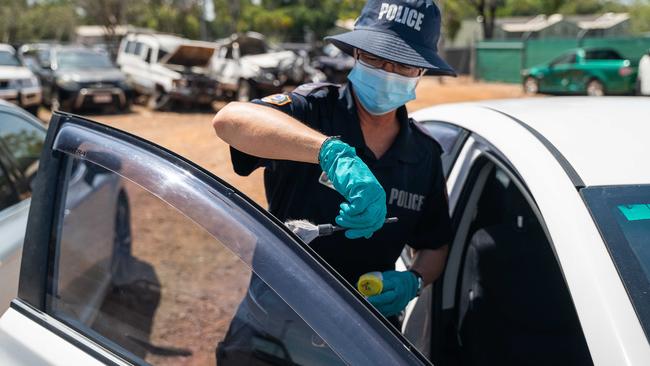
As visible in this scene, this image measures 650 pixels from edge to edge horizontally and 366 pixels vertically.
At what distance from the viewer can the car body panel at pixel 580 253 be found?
1.17m

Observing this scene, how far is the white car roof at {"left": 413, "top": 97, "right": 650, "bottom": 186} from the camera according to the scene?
57.9 inches

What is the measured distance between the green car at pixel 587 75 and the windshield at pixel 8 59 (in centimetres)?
1437

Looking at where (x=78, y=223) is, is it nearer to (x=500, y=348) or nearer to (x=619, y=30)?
(x=500, y=348)

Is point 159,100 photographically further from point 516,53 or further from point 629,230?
point 629,230

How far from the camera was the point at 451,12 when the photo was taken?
111ft

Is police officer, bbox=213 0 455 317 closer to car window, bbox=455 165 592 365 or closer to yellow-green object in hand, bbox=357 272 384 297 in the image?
yellow-green object in hand, bbox=357 272 384 297

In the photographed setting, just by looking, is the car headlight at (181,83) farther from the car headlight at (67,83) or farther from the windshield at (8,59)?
the windshield at (8,59)

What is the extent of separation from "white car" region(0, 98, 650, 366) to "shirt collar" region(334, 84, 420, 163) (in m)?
0.26

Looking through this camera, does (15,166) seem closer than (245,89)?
Yes

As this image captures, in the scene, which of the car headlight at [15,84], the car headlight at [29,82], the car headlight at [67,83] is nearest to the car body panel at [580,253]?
the car headlight at [15,84]

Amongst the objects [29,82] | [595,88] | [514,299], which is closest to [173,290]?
[514,299]

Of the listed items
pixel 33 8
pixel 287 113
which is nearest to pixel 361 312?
pixel 287 113

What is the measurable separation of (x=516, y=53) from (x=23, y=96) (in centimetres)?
1773

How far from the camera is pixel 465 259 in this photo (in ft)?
7.28
